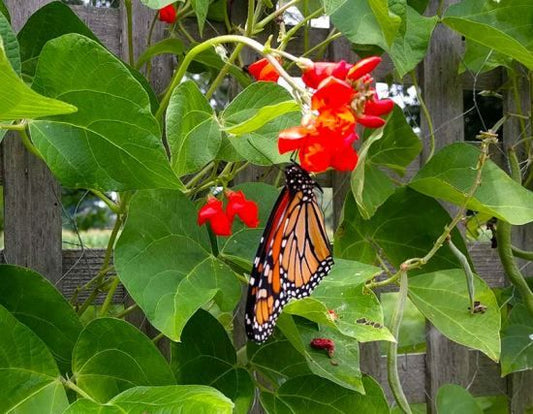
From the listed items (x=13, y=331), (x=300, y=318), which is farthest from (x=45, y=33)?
(x=300, y=318)

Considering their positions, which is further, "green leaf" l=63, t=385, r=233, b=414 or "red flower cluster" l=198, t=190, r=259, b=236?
"red flower cluster" l=198, t=190, r=259, b=236

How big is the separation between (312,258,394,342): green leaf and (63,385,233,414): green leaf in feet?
0.70

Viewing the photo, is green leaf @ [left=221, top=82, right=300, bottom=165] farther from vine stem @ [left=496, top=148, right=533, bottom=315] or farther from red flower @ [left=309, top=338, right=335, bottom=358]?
vine stem @ [left=496, top=148, right=533, bottom=315]

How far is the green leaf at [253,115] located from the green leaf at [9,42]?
29 centimetres

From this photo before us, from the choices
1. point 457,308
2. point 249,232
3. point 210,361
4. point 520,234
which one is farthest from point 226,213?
point 520,234

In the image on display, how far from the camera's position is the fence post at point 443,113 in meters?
1.68

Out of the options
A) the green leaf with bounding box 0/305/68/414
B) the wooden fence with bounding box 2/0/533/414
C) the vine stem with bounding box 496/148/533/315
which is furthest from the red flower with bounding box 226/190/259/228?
the vine stem with bounding box 496/148/533/315

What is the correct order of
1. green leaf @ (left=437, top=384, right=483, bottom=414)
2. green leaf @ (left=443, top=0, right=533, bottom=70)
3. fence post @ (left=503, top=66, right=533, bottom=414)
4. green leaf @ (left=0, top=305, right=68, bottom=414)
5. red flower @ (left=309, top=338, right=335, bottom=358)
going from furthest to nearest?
fence post @ (left=503, top=66, right=533, bottom=414) → green leaf @ (left=437, top=384, right=483, bottom=414) → green leaf @ (left=443, top=0, right=533, bottom=70) → red flower @ (left=309, top=338, right=335, bottom=358) → green leaf @ (left=0, top=305, right=68, bottom=414)

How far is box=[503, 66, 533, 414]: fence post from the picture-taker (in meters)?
1.79

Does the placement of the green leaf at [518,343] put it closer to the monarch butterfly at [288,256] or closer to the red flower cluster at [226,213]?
the monarch butterfly at [288,256]

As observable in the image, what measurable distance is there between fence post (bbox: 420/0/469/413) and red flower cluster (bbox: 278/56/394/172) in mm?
980

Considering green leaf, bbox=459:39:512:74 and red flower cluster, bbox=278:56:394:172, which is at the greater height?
red flower cluster, bbox=278:56:394:172

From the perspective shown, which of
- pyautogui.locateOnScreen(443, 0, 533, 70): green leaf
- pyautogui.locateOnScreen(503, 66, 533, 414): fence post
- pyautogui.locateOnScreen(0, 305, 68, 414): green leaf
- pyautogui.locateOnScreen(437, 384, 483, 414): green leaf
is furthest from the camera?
pyautogui.locateOnScreen(503, 66, 533, 414): fence post

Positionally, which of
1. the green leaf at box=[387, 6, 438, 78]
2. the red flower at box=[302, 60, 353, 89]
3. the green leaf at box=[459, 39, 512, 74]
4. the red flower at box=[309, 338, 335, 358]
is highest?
the red flower at box=[302, 60, 353, 89]
